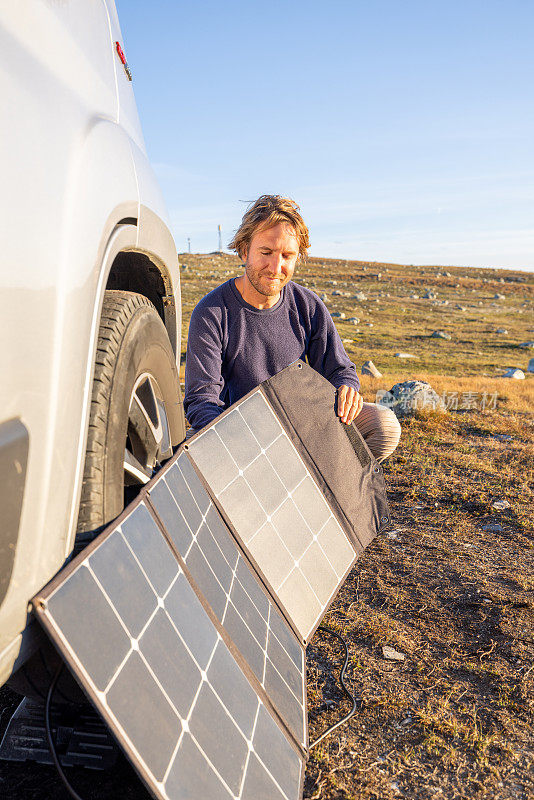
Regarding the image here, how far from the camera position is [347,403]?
3.59m

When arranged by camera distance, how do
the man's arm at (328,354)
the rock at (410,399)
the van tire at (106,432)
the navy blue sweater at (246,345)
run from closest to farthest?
the van tire at (106,432), the navy blue sweater at (246,345), the man's arm at (328,354), the rock at (410,399)

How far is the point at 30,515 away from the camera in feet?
4.66

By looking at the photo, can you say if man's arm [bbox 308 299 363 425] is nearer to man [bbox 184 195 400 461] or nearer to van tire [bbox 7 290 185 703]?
man [bbox 184 195 400 461]

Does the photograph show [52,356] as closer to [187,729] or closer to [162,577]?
[162,577]

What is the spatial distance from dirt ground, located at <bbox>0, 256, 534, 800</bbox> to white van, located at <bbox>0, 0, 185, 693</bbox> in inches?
40.6

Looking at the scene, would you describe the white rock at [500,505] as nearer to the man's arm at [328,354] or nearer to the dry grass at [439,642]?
the dry grass at [439,642]

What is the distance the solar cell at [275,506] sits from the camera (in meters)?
2.58

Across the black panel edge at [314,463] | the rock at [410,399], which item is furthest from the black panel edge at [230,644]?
the rock at [410,399]

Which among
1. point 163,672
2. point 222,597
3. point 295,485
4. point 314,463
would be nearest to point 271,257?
point 314,463

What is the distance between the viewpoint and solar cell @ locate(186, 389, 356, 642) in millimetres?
2582

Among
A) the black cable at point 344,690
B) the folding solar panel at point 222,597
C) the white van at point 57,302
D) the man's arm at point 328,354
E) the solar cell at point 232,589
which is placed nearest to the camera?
the white van at point 57,302

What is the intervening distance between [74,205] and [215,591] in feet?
4.40

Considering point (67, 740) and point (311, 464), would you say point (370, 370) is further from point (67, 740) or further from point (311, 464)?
point (67, 740)

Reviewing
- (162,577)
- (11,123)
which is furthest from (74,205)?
(162,577)
